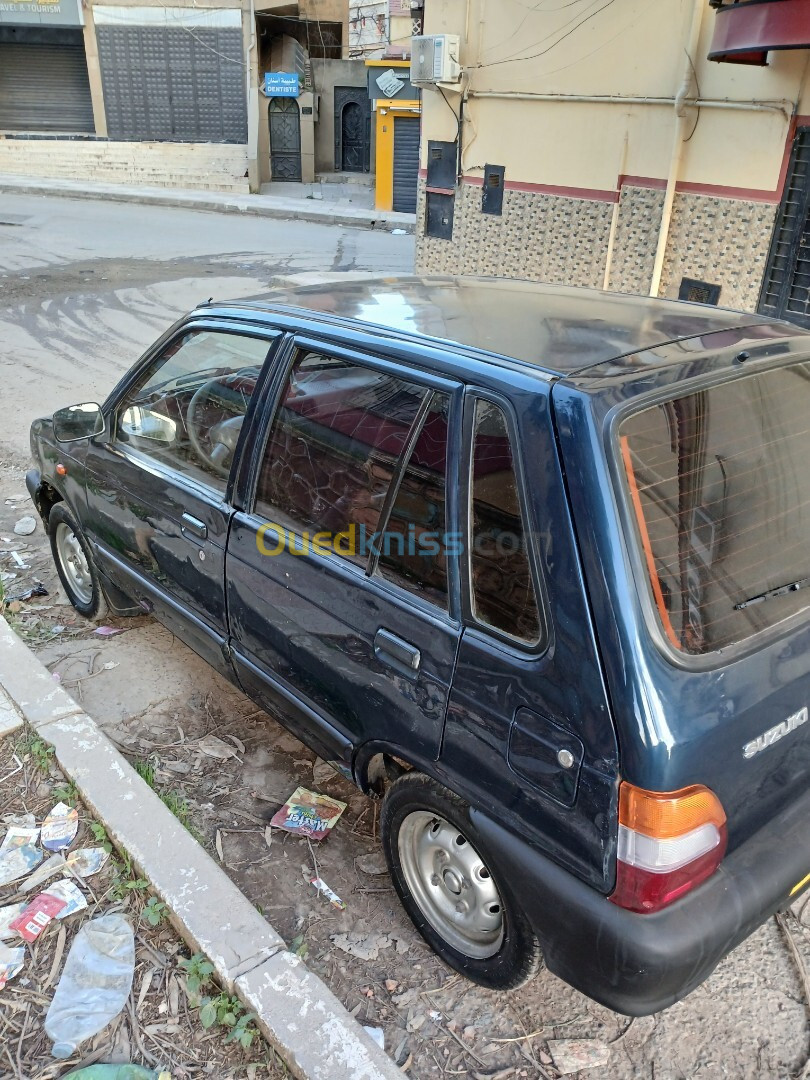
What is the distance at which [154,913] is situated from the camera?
2557 mm

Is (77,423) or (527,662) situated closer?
(527,662)

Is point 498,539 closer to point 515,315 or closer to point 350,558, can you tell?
point 350,558

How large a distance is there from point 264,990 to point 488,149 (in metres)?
10.5

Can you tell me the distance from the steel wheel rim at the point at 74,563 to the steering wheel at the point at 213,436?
4.29ft

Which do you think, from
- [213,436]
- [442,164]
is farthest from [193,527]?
[442,164]

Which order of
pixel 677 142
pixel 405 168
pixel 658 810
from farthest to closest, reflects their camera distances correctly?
pixel 405 168, pixel 677 142, pixel 658 810

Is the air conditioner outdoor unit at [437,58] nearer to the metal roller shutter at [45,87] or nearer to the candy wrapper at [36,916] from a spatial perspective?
the candy wrapper at [36,916]

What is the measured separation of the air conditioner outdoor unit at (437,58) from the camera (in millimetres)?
10234

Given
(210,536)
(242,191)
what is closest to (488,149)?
(210,536)

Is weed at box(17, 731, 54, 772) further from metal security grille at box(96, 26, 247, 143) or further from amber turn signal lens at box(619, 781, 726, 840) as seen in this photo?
metal security grille at box(96, 26, 247, 143)

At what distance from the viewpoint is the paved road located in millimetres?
8461

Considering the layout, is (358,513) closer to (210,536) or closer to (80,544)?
(210,536)

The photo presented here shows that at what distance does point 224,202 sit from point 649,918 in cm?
2363

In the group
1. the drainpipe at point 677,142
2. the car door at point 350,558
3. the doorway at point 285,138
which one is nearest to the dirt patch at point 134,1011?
the car door at point 350,558
